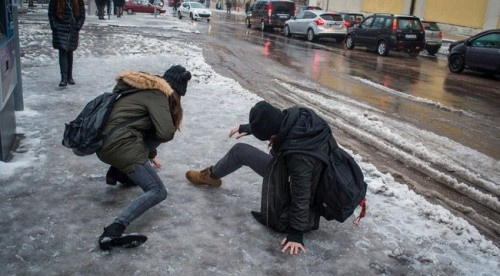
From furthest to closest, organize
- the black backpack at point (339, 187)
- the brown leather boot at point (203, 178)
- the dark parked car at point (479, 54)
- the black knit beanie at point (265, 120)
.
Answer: the dark parked car at point (479, 54) < the brown leather boot at point (203, 178) < the black backpack at point (339, 187) < the black knit beanie at point (265, 120)

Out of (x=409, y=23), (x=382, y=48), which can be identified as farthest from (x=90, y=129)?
(x=409, y=23)

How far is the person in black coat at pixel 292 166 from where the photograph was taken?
10.9ft

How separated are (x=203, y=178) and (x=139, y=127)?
120 cm

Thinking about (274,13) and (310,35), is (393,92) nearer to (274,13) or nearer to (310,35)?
(310,35)

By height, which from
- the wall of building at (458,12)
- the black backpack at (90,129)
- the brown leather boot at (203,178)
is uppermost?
the wall of building at (458,12)

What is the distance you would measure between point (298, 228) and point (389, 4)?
109 feet

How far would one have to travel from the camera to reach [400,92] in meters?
10.7

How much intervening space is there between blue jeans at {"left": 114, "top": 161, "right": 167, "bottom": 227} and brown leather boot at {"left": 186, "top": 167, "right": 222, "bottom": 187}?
2.96 ft

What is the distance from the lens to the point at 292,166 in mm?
3350

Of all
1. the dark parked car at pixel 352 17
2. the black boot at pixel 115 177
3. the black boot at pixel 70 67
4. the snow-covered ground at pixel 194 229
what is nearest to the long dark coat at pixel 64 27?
the black boot at pixel 70 67

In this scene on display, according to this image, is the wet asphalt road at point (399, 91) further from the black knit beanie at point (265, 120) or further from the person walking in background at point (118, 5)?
the person walking in background at point (118, 5)

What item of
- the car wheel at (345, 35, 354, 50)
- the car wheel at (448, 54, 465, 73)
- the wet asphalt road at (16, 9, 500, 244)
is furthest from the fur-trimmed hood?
the car wheel at (345, 35, 354, 50)

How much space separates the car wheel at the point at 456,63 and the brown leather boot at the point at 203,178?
12894mm

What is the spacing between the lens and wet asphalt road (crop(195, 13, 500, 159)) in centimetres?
807
